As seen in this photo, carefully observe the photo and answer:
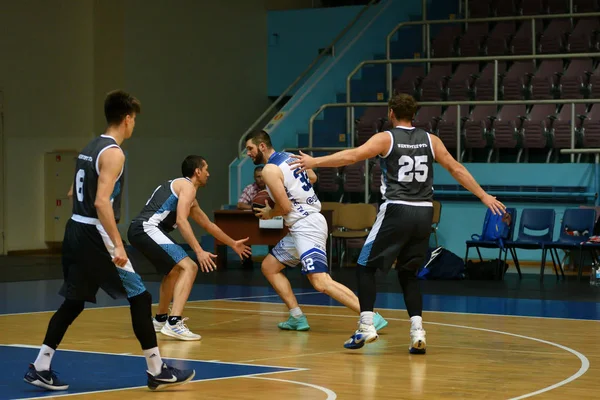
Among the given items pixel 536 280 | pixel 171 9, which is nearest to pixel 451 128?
pixel 536 280

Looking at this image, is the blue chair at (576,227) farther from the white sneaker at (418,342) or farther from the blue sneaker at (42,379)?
the blue sneaker at (42,379)

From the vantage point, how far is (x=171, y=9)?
67.9 feet

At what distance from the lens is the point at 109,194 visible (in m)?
6.30

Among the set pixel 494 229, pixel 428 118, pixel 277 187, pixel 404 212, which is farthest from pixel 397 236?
pixel 428 118

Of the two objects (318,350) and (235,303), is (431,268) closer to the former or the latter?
(235,303)

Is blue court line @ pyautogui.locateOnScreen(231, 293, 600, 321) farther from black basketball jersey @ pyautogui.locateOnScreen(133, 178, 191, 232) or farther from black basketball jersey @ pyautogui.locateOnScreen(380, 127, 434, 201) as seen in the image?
black basketball jersey @ pyautogui.locateOnScreen(380, 127, 434, 201)

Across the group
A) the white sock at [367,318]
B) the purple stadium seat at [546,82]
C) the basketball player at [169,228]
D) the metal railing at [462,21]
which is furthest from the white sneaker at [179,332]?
the metal railing at [462,21]

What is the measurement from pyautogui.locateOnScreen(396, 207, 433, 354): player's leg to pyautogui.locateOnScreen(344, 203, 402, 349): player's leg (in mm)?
102

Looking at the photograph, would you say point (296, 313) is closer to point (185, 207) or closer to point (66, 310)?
point (185, 207)

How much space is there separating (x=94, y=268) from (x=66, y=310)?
0.34 metres

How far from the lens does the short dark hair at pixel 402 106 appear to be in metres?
8.06

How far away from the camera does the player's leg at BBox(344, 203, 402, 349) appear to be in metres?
7.94

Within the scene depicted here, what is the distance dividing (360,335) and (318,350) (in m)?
0.43

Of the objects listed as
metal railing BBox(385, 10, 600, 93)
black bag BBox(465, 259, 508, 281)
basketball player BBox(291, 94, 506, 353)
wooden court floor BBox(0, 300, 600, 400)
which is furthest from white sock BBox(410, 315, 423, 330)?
metal railing BBox(385, 10, 600, 93)
